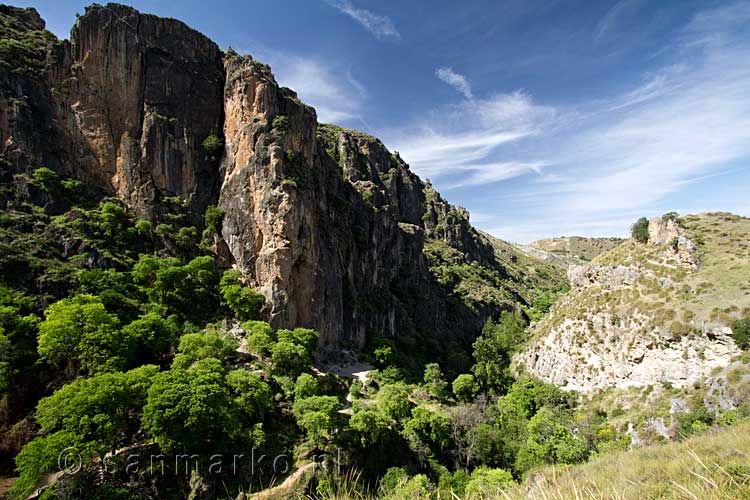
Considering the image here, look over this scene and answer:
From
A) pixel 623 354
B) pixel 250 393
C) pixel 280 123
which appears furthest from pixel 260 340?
pixel 623 354

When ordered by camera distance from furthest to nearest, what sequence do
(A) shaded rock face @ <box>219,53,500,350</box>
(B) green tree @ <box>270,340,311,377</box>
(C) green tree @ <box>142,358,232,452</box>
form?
(A) shaded rock face @ <box>219,53,500,350</box> < (B) green tree @ <box>270,340,311,377</box> < (C) green tree @ <box>142,358,232,452</box>

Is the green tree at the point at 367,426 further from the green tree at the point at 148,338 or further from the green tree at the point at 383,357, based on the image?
the green tree at the point at 383,357

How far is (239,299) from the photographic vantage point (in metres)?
42.2

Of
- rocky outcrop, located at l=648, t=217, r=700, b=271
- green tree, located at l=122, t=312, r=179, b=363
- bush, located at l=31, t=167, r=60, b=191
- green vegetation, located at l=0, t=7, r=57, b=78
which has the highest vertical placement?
green vegetation, located at l=0, t=7, r=57, b=78

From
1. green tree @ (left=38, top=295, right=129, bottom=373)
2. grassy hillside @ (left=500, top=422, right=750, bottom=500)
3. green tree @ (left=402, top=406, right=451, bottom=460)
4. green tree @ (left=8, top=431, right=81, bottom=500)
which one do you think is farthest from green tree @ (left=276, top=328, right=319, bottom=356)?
grassy hillside @ (left=500, top=422, right=750, bottom=500)

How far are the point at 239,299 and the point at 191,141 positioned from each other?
27.1 meters

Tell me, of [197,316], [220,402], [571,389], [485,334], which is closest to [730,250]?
[571,389]

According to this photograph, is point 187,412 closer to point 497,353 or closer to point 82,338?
point 82,338

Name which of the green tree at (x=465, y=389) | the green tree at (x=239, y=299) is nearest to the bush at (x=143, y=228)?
the green tree at (x=239, y=299)

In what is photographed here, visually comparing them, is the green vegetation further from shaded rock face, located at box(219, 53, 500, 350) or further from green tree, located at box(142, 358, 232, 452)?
green tree, located at box(142, 358, 232, 452)

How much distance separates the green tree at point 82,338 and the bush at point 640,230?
207ft

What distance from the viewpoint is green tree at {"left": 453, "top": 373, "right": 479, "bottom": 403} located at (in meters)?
42.7

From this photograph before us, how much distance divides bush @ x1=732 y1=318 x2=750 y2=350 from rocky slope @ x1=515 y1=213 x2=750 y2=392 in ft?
2.11

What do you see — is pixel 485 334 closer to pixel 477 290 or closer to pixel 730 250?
pixel 477 290
